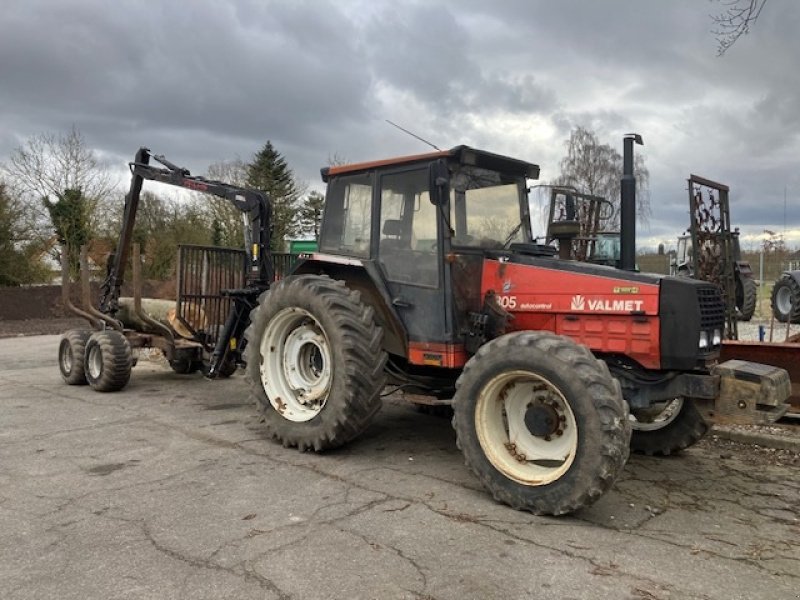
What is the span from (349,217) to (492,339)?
6.23ft

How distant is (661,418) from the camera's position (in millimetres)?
5902

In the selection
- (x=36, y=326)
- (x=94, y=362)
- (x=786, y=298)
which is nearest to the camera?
(x=94, y=362)

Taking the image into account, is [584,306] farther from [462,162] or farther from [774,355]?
[774,355]

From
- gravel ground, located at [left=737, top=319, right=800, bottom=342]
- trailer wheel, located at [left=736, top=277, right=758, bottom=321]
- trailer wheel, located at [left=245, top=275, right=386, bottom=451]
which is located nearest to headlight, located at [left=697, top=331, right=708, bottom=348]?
trailer wheel, located at [left=245, top=275, right=386, bottom=451]

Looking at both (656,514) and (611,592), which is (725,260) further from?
(611,592)

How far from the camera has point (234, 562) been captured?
347cm

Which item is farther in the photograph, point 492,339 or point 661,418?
point 661,418

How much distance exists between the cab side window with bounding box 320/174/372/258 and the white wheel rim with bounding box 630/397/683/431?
2.93 metres

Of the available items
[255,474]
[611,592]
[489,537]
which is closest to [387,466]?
[255,474]

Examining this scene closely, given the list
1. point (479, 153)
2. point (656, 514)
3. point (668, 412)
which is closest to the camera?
point (656, 514)

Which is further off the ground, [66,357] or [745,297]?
[745,297]

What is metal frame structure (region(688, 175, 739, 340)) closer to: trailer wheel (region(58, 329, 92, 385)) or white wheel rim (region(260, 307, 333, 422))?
white wheel rim (region(260, 307, 333, 422))

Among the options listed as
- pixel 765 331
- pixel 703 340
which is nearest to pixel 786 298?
pixel 765 331

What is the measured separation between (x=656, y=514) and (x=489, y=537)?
1282 millimetres
